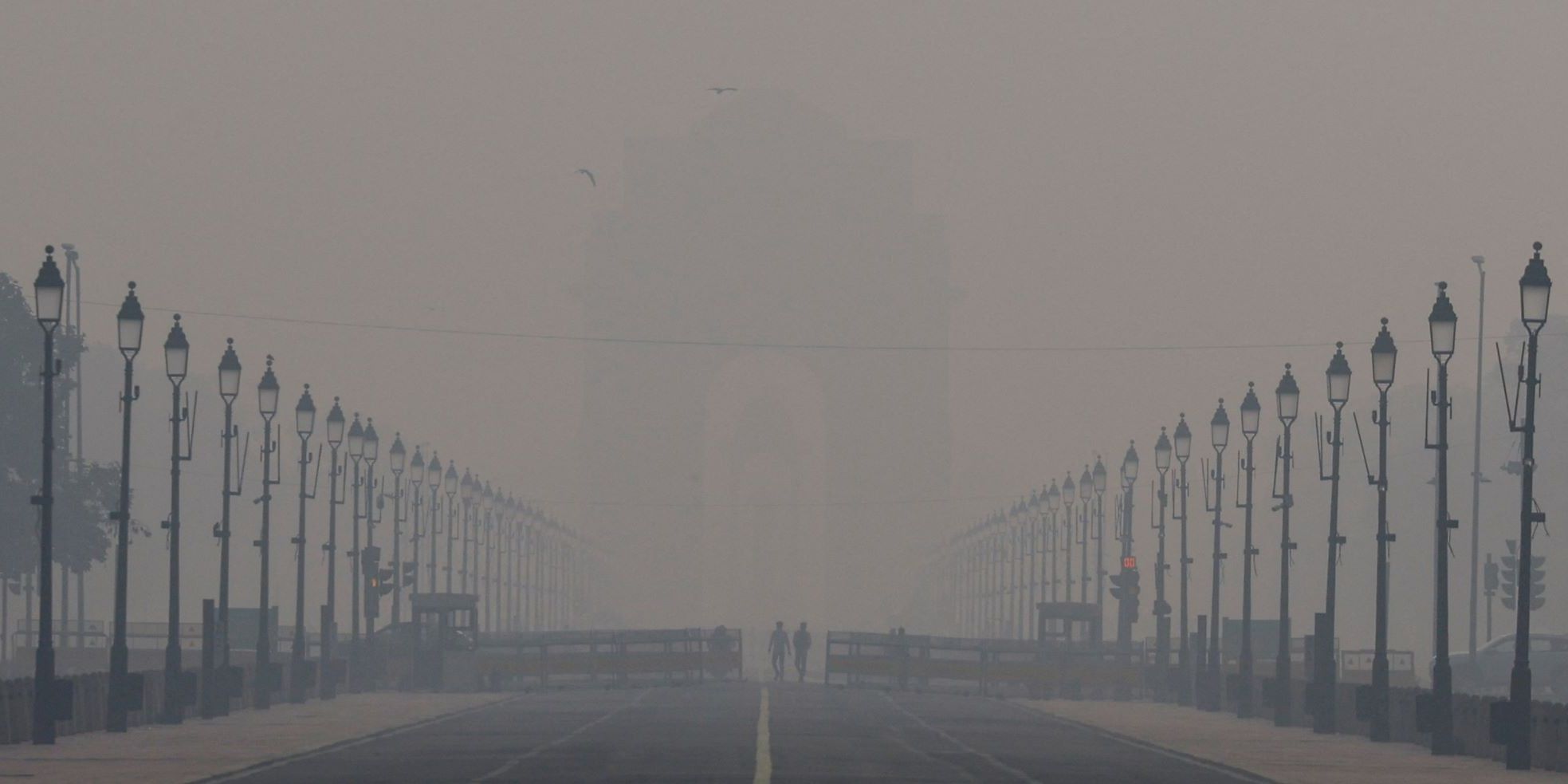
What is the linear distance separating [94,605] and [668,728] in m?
139

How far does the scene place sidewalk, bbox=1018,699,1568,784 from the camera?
38750mm

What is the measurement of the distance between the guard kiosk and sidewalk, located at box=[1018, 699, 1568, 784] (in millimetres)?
26083

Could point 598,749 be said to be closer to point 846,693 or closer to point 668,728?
point 668,728

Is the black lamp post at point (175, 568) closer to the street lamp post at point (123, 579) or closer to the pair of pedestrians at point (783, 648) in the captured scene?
the street lamp post at point (123, 579)

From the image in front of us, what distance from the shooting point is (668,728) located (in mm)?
52500

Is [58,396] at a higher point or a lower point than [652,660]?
higher

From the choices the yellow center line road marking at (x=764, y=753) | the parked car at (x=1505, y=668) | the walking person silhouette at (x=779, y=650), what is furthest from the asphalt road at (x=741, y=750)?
the walking person silhouette at (x=779, y=650)

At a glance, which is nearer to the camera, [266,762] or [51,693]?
[266,762]

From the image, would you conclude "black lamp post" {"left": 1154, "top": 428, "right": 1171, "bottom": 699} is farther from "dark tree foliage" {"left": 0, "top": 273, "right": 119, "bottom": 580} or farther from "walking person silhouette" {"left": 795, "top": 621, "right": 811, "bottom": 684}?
"dark tree foliage" {"left": 0, "top": 273, "right": 119, "bottom": 580}

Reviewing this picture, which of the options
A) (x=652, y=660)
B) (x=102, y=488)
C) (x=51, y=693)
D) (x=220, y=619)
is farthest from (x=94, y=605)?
(x=51, y=693)

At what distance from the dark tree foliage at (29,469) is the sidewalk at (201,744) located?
39334mm

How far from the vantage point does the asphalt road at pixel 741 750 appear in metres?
36.2

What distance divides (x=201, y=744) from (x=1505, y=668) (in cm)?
5524

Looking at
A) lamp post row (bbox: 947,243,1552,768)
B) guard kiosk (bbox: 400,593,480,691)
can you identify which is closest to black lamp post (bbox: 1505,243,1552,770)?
lamp post row (bbox: 947,243,1552,768)
